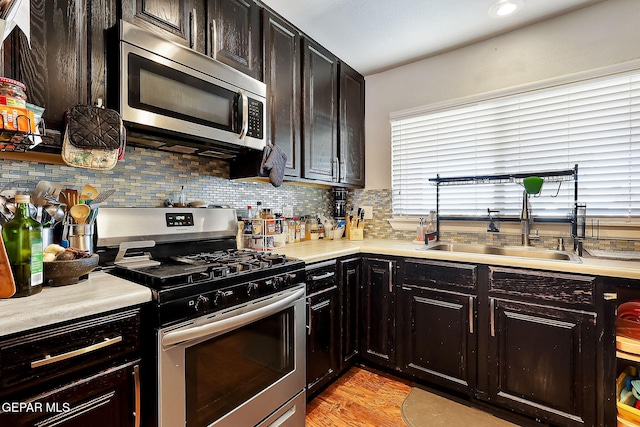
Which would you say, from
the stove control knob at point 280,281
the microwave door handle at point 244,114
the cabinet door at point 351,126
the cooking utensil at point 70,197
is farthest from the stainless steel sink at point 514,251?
the cooking utensil at point 70,197

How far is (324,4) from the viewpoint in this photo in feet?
6.19

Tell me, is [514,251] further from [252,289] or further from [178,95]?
[178,95]

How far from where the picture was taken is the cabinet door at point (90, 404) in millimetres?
784

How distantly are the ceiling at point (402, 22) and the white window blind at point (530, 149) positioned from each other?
0.49 m

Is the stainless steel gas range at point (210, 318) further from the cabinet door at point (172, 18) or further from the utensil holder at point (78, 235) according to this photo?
the cabinet door at point (172, 18)

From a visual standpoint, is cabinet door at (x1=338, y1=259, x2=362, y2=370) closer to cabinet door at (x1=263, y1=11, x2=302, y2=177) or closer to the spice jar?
cabinet door at (x1=263, y1=11, x2=302, y2=177)

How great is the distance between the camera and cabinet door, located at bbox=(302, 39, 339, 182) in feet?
7.29

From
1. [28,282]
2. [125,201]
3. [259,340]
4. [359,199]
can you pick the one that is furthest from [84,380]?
[359,199]

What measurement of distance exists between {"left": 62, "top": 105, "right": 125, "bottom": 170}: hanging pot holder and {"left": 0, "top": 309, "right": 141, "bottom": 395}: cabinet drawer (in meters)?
0.63

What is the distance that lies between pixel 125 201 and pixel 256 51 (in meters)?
1.14

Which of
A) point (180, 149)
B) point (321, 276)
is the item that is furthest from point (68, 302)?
point (321, 276)

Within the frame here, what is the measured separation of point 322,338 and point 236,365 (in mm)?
718

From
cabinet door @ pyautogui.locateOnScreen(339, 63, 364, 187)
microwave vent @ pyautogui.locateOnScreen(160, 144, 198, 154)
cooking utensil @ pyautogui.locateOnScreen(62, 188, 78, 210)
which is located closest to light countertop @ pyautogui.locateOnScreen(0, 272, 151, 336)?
cooking utensil @ pyautogui.locateOnScreen(62, 188, 78, 210)

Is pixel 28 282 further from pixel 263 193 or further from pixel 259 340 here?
pixel 263 193
